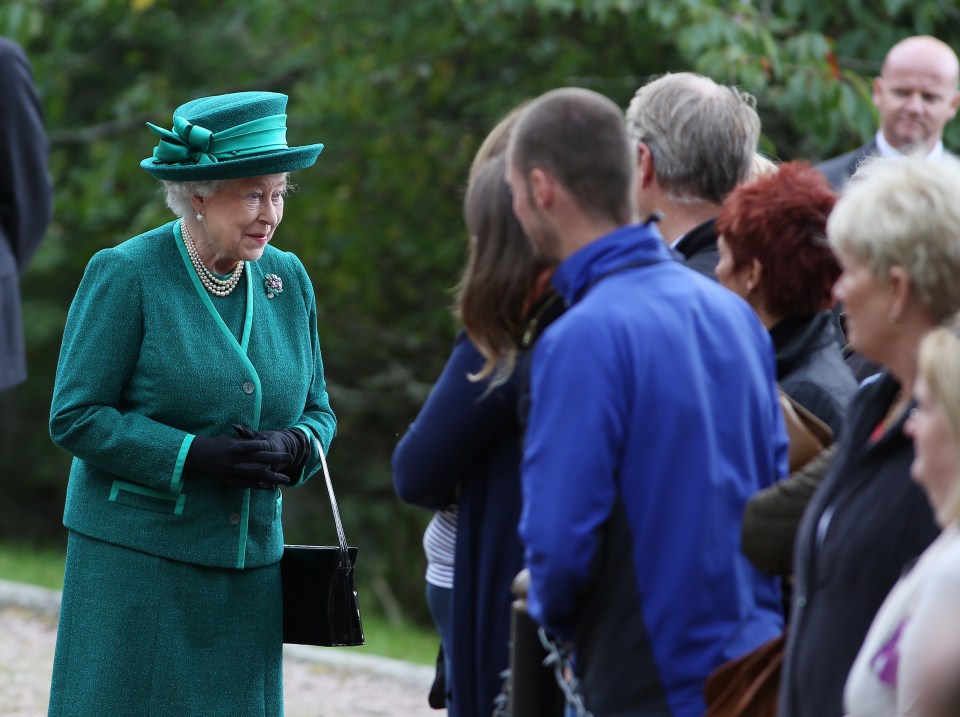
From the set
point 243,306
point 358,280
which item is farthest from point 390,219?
point 243,306

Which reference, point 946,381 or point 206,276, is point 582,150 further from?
Answer: point 206,276

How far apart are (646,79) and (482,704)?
6.42 metres

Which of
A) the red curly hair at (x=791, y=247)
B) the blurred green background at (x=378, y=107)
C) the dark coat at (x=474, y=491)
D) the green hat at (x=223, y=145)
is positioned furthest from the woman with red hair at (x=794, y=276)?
the blurred green background at (x=378, y=107)

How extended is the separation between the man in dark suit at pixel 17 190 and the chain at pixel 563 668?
145 inches

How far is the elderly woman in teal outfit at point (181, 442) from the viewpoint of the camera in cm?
347

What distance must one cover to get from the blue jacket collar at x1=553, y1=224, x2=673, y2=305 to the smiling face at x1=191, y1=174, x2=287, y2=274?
116 cm

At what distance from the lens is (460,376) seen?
2.89 meters

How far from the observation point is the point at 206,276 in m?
3.63

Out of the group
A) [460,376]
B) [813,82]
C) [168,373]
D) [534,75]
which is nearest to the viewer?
[460,376]

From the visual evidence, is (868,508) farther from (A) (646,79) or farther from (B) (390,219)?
(B) (390,219)

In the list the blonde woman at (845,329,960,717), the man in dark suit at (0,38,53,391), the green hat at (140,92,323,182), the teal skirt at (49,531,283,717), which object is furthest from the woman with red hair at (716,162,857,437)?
the man in dark suit at (0,38,53,391)

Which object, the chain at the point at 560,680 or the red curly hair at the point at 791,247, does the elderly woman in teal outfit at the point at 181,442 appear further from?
the red curly hair at the point at 791,247

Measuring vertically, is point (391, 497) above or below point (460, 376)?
below

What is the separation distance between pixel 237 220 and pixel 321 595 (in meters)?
0.94
